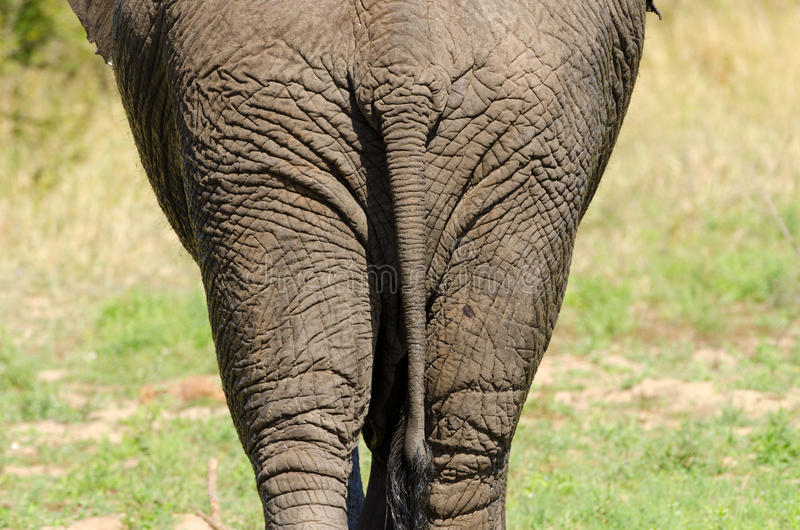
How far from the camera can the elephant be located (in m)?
2.30

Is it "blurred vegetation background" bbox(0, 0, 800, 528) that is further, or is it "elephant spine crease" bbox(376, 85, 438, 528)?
"blurred vegetation background" bbox(0, 0, 800, 528)

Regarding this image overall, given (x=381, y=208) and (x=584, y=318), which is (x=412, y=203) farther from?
(x=584, y=318)

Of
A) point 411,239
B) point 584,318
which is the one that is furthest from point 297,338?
point 584,318

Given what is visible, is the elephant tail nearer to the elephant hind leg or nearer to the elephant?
the elephant

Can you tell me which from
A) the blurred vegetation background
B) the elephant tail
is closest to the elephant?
the elephant tail

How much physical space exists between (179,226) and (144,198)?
18.0 feet

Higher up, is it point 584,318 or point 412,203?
point 584,318

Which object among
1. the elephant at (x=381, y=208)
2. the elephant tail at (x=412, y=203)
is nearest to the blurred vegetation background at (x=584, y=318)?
the elephant at (x=381, y=208)

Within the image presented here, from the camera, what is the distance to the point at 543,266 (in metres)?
2.52

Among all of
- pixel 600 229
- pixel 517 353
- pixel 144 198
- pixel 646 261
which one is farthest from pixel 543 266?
pixel 144 198

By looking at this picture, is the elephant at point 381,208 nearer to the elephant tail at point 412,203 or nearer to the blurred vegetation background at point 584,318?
the elephant tail at point 412,203

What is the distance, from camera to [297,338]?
2.40 meters

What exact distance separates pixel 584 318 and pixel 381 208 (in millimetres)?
4389

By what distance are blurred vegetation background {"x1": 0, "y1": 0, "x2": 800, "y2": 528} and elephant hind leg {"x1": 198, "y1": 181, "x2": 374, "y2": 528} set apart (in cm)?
158
